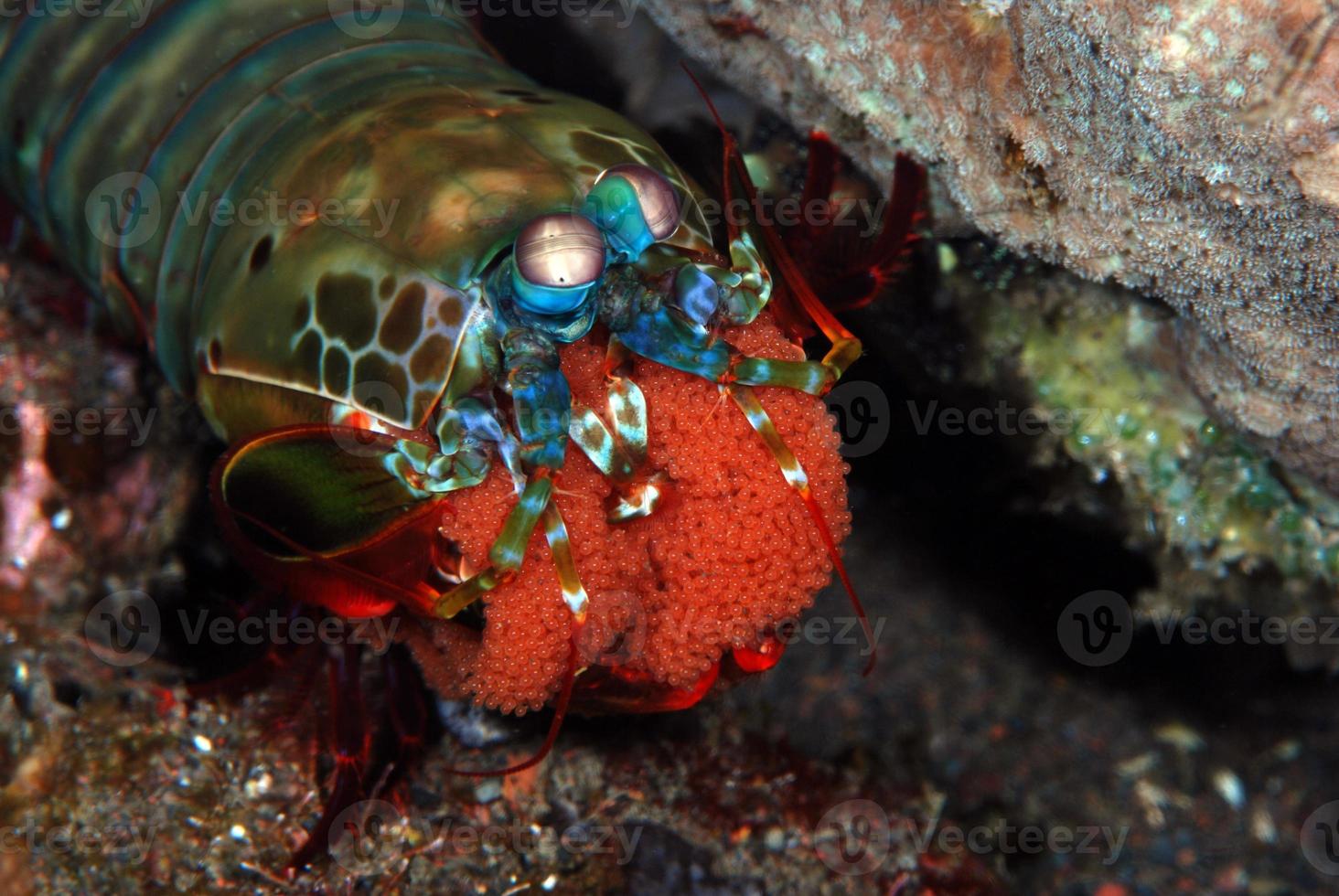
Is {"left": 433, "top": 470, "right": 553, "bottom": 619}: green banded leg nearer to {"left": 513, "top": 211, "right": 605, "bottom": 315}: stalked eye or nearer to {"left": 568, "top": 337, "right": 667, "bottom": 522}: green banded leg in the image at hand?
{"left": 568, "top": 337, "right": 667, "bottom": 522}: green banded leg

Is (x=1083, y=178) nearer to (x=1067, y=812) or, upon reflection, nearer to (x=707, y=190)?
(x=707, y=190)

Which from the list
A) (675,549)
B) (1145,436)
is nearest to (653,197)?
(675,549)

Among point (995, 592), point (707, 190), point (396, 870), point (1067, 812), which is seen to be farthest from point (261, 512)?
point (1067, 812)

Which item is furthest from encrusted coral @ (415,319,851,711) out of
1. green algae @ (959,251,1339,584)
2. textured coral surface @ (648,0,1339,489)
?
green algae @ (959,251,1339,584)

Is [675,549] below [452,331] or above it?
below

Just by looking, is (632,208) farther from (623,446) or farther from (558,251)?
(623,446)
